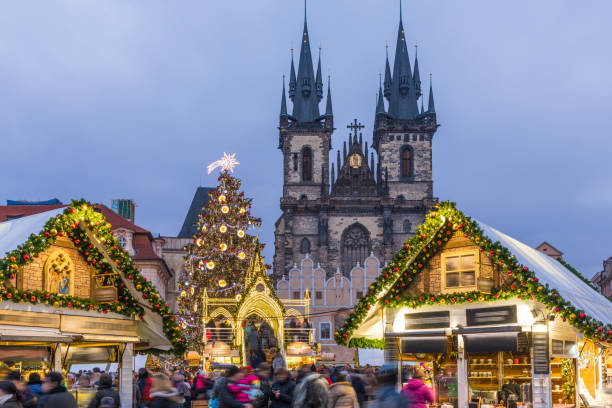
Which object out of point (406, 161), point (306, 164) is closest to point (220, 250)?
point (306, 164)

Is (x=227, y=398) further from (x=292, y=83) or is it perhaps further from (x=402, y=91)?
(x=292, y=83)

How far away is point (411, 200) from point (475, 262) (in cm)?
5832

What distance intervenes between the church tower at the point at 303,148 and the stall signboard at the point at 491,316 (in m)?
56.4

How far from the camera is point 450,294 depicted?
16.5 m

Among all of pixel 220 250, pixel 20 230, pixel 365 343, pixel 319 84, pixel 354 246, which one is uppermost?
pixel 319 84

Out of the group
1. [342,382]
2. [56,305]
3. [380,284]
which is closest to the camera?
[342,382]

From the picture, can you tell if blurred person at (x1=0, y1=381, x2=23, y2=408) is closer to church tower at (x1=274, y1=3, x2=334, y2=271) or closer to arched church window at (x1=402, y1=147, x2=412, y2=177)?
church tower at (x1=274, y1=3, x2=334, y2=271)

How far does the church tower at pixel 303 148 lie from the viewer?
242 feet

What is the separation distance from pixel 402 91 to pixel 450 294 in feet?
208

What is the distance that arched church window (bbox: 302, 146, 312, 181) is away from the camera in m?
76.6

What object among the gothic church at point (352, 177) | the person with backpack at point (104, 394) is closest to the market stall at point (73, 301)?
the person with backpack at point (104, 394)

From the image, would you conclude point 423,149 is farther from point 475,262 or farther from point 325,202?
point 475,262

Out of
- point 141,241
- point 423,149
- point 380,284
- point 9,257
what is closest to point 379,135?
point 423,149

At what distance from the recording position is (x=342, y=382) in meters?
9.23
